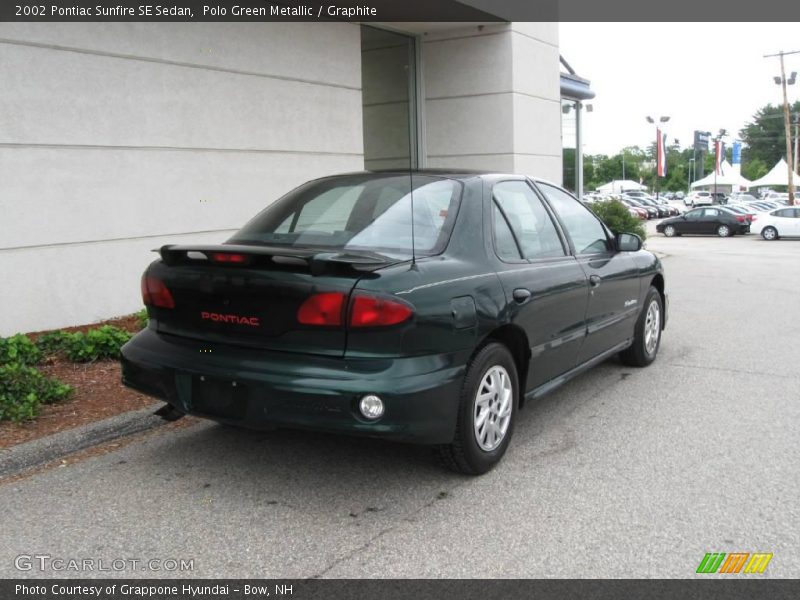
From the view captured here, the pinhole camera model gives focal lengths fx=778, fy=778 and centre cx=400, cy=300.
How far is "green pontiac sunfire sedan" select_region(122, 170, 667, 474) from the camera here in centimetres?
360

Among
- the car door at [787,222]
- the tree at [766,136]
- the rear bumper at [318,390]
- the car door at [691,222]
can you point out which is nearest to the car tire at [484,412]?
the rear bumper at [318,390]

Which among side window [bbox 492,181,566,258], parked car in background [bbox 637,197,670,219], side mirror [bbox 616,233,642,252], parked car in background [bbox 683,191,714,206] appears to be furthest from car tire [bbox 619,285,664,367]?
parked car in background [bbox 683,191,714,206]

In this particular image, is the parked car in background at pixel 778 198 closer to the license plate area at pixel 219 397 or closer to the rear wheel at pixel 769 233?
the rear wheel at pixel 769 233

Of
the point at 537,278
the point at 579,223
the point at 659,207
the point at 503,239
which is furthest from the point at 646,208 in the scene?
the point at 503,239

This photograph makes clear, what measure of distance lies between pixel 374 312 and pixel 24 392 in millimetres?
2837

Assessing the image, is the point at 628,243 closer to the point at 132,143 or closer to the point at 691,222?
the point at 132,143

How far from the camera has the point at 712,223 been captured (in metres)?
32.8

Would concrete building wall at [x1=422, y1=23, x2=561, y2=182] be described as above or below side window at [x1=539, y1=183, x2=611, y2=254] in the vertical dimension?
above

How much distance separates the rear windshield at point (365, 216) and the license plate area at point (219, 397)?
89 centimetres

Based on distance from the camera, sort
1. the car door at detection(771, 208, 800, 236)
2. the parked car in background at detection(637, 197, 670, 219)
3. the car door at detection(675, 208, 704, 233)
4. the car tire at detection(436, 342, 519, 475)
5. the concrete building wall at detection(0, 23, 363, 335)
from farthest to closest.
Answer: the parked car in background at detection(637, 197, 670, 219) < the car door at detection(675, 208, 704, 233) < the car door at detection(771, 208, 800, 236) < the concrete building wall at detection(0, 23, 363, 335) < the car tire at detection(436, 342, 519, 475)

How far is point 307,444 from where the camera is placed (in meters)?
4.66

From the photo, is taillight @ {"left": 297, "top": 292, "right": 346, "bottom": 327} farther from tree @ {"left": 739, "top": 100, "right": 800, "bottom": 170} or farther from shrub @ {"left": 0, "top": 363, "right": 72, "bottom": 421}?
tree @ {"left": 739, "top": 100, "right": 800, "bottom": 170}

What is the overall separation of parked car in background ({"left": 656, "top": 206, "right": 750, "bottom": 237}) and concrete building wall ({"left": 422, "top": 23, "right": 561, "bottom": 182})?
20743 mm

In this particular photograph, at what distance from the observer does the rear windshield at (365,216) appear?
13.6 ft
